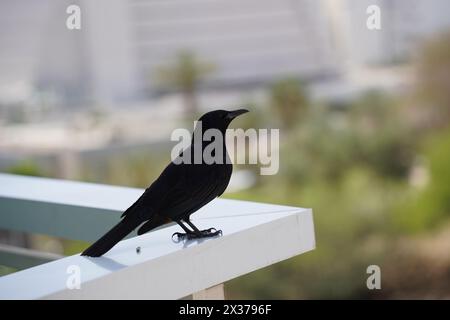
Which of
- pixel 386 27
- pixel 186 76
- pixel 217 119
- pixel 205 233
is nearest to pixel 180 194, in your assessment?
pixel 205 233

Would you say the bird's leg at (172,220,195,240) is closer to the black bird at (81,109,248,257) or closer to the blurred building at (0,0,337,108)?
the black bird at (81,109,248,257)

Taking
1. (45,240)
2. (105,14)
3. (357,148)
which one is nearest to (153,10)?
(105,14)

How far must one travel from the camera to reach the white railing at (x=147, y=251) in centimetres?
154

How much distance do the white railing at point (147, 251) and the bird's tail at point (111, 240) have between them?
2cm

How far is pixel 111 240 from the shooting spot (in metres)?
1.73

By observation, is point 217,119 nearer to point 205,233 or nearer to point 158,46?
point 205,233

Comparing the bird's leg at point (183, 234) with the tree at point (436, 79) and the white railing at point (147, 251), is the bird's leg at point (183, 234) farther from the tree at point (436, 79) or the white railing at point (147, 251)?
the tree at point (436, 79)

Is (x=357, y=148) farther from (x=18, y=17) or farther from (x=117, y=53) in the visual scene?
(x=18, y=17)

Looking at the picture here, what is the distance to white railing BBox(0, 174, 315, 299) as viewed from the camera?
1535mm

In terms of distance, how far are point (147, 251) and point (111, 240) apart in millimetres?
87

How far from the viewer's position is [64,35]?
33.9 m

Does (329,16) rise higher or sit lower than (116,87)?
higher

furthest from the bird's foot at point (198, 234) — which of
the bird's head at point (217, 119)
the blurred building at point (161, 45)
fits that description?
the blurred building at point (161, 45)
